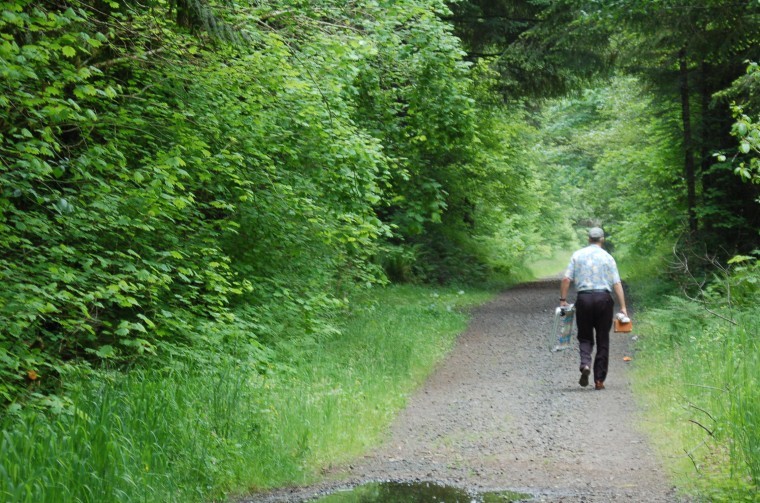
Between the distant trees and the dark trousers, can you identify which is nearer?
the distant trees

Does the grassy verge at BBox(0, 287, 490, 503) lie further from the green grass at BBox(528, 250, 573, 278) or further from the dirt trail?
the green grass at BBox(528, 250, 573, 278)

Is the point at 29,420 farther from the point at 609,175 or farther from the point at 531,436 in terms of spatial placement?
the point at 609,175

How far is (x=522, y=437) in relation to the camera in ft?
26.6

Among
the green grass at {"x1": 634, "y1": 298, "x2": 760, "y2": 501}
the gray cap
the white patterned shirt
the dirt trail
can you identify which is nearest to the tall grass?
the green grass at {"x1": 634, "y1": 298, "x2": 760, "y2": 501}

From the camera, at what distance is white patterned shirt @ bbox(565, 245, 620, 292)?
1031 cm

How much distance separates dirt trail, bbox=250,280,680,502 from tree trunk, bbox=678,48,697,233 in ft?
21.0

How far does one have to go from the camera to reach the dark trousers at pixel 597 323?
33.7 feet

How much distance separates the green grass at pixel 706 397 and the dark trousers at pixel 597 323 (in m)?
0.56

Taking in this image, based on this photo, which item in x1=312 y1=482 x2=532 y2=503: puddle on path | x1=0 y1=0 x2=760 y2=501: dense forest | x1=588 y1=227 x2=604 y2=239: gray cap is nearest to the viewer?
x1=312 y1=482 x2=532 y2=503: puddle on path

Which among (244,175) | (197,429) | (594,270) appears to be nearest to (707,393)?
(594,270)

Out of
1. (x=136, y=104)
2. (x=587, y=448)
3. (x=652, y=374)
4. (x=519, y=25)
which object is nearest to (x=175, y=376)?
(x=136, y=104)

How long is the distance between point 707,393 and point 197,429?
5.15 meters

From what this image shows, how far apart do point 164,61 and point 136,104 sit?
59 centimetres

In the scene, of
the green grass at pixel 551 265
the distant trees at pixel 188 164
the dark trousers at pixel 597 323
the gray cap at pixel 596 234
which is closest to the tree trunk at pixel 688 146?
the distant trees at pixel 188 164
